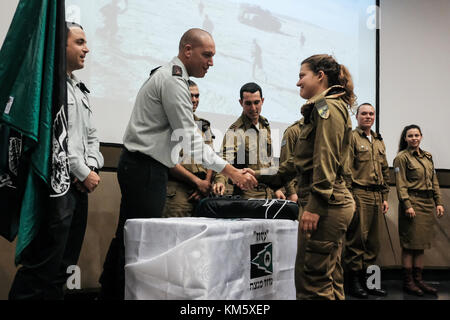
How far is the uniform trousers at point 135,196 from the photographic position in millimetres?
1913

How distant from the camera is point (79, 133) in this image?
6.53 ft

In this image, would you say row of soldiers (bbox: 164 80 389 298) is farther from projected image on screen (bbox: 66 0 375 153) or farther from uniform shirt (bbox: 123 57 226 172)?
uniform shirt (bbox: 123 57 226 172)

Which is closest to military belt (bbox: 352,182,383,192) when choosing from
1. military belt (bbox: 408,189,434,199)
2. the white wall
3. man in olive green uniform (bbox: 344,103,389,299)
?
man in olive green uniform (bbox: 344,103,389,299)

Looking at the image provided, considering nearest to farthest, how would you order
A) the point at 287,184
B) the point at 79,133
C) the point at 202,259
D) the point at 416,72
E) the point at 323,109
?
the point at 202,259 → the point at 323,109 → the point at 79,133 → the point at 287,184 → the point at 416,72

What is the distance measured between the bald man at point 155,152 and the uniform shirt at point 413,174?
7.91 ft

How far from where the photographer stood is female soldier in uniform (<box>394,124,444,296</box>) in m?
3.72

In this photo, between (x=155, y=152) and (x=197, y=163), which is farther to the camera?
(x=197, y=163)

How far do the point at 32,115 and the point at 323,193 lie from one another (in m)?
1.12

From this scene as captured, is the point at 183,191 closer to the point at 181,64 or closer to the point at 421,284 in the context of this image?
the point at 181,64

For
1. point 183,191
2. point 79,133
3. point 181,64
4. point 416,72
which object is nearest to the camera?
point 79,133

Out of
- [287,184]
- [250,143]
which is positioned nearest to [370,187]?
[287,184]

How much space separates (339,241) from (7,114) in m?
1.38

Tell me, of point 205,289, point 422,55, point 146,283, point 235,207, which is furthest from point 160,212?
point 422,55

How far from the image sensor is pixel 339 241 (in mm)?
1829
